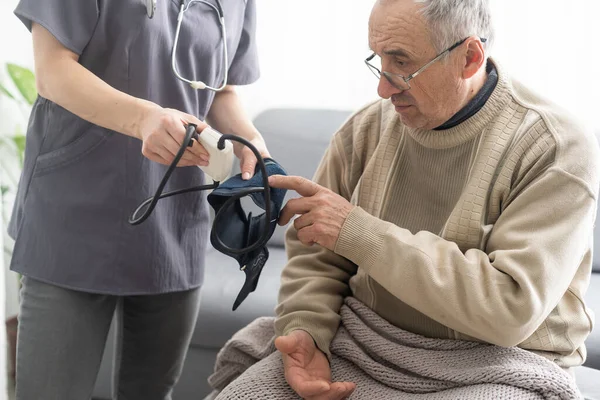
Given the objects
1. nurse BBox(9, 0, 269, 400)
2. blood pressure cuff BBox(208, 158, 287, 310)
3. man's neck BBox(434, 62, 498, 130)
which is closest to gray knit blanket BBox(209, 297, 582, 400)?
blood pressure cuff BBox(208, 158, 287, 310)

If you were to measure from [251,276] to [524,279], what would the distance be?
1.57ft

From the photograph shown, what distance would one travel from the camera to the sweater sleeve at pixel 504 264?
1.16 metres

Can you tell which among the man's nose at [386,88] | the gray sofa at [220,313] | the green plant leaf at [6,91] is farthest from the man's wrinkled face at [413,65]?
the green plant leaf at [6,91]

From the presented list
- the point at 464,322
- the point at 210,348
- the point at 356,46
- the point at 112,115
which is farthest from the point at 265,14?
the point at 464,322

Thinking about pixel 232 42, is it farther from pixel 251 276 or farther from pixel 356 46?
pixel 356 46

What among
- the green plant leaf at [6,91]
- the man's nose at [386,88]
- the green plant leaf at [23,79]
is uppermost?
the man's nose at [386,88]

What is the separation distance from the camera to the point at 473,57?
1.24 meters

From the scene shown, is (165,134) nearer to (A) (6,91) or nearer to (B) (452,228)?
(B) (452,228)

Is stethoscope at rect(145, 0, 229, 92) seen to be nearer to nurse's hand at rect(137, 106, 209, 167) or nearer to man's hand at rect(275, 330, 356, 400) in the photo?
nurse's hand at rect(137, 106, 209, 167)

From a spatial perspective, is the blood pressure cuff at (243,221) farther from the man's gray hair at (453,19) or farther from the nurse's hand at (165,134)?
the man's gray hair at (453,19)

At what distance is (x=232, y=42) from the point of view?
4.72 feet

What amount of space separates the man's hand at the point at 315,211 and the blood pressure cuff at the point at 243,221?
3cm

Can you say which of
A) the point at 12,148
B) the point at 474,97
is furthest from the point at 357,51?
the point at 474,97

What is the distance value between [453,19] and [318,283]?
0.58m
